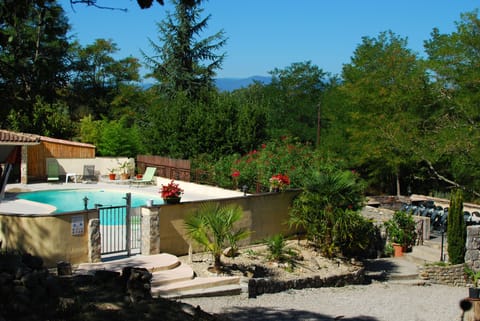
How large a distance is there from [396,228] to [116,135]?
56.8 feet

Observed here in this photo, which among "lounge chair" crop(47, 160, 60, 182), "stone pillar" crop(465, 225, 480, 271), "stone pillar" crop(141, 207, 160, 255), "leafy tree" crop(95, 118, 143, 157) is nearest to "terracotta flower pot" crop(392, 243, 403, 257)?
"stone pillar" crop(465, 225, 480, 271)

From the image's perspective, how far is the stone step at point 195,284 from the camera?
435 inches

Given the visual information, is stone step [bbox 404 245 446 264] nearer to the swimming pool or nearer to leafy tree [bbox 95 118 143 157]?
the swimming pool

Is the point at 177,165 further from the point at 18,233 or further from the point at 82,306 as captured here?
the point at 82,306

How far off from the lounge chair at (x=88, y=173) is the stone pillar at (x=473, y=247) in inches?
700

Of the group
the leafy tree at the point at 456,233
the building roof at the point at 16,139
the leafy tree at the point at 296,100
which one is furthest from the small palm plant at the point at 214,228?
the leafy tree at the point at 296,100

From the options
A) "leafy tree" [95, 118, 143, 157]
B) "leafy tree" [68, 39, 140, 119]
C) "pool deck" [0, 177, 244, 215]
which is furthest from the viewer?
"leafy tree" [68, 39, 140, 119]

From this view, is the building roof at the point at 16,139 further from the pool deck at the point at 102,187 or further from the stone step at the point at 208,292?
the stone step at the point at 208,292

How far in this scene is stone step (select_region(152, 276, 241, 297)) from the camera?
11.0m

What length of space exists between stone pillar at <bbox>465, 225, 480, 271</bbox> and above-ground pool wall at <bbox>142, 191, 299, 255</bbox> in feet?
18.3

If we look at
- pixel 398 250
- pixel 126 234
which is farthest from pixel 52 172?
pixel 398 250

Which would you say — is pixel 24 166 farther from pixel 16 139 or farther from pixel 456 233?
pixel 456 233

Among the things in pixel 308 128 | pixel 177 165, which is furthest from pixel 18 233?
pixel 308 128

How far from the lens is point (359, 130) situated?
2875 centimetres
